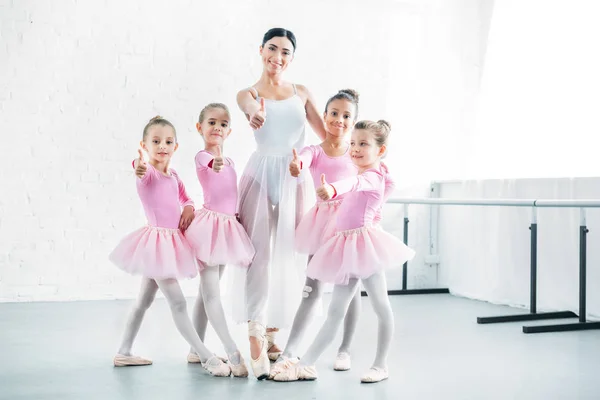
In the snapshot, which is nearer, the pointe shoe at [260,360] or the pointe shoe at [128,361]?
the pointe shoe at [260,360]

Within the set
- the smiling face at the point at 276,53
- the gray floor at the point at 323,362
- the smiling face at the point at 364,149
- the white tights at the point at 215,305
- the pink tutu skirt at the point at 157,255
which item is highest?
the smiling face at the point at 276,53

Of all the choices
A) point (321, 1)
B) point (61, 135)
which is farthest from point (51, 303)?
point (321, 1)

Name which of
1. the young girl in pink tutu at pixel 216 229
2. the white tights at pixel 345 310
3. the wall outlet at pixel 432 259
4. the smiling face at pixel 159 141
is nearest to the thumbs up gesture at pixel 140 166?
the smiling face at pixel 159 141

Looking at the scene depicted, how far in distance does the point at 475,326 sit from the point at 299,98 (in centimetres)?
173

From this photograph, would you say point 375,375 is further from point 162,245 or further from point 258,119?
point 258,119

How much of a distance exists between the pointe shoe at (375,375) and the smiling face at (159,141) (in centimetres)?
109

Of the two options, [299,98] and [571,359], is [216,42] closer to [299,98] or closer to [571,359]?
[299,98]

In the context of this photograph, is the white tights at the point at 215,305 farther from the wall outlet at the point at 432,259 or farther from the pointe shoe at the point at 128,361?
the wall outlet at the point at 432,259

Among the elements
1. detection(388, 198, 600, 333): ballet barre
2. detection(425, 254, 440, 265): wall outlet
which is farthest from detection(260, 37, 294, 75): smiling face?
detection(425, 254, 440, 265): wall outlet

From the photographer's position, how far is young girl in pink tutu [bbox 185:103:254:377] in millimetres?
2613

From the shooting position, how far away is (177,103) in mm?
4695

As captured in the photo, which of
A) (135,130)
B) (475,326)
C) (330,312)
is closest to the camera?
(330,312)

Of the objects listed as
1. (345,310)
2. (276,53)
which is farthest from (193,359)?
(276,53)

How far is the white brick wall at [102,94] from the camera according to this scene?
4352 mm
